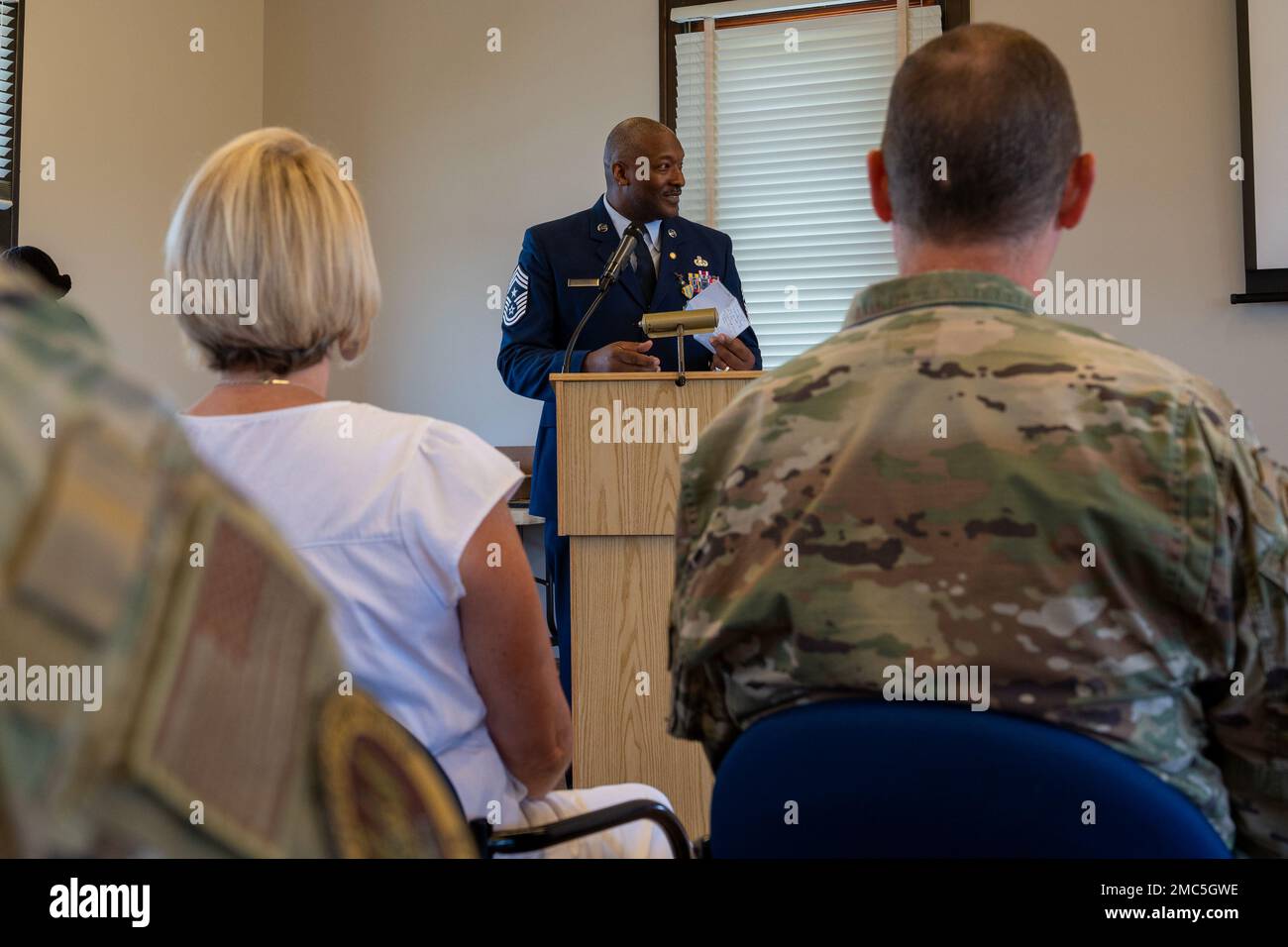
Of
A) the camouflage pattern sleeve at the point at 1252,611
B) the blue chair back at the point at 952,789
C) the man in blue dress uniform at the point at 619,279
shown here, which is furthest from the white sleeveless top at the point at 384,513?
the man in blue dress uniform at the point at 619,279

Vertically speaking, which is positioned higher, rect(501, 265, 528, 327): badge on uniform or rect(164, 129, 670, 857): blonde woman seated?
rect(501, 265, 528, 327): badge on uniform

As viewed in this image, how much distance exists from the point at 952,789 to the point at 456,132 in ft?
14.3

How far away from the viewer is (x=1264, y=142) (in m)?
3.73

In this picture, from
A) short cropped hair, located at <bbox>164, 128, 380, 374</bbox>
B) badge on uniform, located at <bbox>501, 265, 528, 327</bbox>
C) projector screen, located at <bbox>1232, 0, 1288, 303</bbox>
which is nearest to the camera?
short cropped hair, located at <bbox>164, 128, 380, 374</bbox>

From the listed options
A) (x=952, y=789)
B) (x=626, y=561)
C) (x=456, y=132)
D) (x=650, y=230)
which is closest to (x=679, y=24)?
(x=456, y=132)

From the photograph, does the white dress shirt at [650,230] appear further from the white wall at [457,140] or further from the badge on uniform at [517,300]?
the white wall at [457,140]

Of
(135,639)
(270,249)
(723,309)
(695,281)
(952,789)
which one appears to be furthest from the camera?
(695,281)

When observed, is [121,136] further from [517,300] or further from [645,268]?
[645,268]

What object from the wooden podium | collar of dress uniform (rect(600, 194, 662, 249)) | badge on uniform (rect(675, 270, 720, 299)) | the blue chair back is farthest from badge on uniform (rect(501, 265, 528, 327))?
the blue chair back

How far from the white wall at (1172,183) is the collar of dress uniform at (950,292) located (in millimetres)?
3205

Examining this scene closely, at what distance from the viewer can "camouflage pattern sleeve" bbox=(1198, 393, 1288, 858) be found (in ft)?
2.98

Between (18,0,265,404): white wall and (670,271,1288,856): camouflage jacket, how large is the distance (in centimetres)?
332

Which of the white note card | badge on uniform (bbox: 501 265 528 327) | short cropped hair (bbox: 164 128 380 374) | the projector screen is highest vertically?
the projector screen

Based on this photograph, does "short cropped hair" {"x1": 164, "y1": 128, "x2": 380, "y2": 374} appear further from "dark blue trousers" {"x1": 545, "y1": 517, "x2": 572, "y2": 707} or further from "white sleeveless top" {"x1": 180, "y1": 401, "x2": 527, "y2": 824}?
"dark blue trousers" {"x1": 545, "y1": 517, "x2": 572, "y2": 707}
